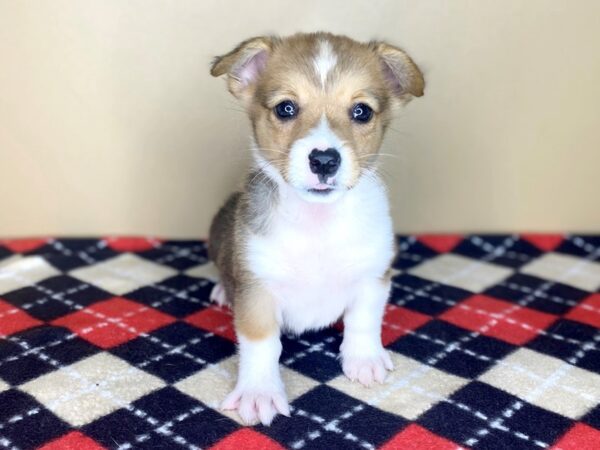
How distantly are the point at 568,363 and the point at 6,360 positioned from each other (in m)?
1.72

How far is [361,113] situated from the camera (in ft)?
6.86

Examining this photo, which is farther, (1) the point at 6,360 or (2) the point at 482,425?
(1) the point at 6,360

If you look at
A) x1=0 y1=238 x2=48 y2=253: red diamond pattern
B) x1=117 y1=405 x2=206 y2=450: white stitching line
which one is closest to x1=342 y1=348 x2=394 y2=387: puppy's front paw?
x1=117 y1=405 x2=206 y2=450: white stitching line

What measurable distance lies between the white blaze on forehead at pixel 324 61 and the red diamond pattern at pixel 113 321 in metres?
1.03

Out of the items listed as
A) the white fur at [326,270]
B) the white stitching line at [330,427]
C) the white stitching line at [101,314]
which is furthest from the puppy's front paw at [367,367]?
the white stitching line at [101,314]

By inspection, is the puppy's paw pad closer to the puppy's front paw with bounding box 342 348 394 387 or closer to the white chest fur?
the white chest fur

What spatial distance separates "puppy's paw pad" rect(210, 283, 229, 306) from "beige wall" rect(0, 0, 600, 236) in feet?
1.80

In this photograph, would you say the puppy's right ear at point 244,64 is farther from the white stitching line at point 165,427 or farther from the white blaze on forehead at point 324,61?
the white stitching line at point 165,427

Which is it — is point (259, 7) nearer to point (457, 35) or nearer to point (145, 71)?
point (145, 71)

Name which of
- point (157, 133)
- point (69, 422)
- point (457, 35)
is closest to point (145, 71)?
point (157, 133)

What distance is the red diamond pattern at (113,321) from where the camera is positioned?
7.74 ft

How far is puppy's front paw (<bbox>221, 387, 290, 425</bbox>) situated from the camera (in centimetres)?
191

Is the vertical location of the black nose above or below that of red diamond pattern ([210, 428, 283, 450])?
above

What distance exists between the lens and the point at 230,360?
224 centimetres
